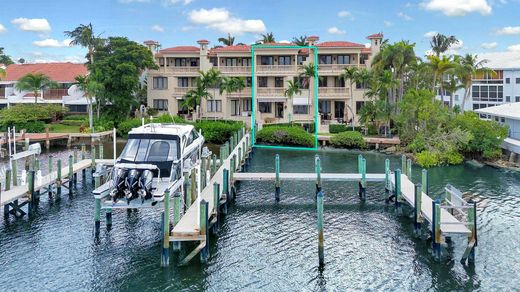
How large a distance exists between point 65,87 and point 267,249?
56.8 m

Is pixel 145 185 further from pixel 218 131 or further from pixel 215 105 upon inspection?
pixel 215 105

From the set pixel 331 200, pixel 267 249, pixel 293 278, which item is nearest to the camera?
pixel 293 278

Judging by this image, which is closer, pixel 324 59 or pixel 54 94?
pixel 324 59

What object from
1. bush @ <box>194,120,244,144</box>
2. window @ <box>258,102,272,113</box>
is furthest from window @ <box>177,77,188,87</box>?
bush @ <box>194,120,244,144</box>

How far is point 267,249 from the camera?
23969 millimetres

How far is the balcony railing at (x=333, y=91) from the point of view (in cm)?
6394

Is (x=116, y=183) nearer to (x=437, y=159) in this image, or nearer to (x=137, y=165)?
(x=137, y=165)

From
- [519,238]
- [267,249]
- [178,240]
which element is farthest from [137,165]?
[519,238]

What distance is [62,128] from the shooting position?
62.7 metres

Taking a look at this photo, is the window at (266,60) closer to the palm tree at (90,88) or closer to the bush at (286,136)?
the bush at (286,136)

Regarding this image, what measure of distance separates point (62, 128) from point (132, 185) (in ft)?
139

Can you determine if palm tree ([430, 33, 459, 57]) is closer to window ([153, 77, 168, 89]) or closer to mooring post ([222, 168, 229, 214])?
window ([153, 77, 168, 89])

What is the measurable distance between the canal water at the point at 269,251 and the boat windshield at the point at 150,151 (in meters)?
3.63

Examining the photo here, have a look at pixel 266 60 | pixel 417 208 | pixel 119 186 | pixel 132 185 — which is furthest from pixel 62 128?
pixel 417 208
